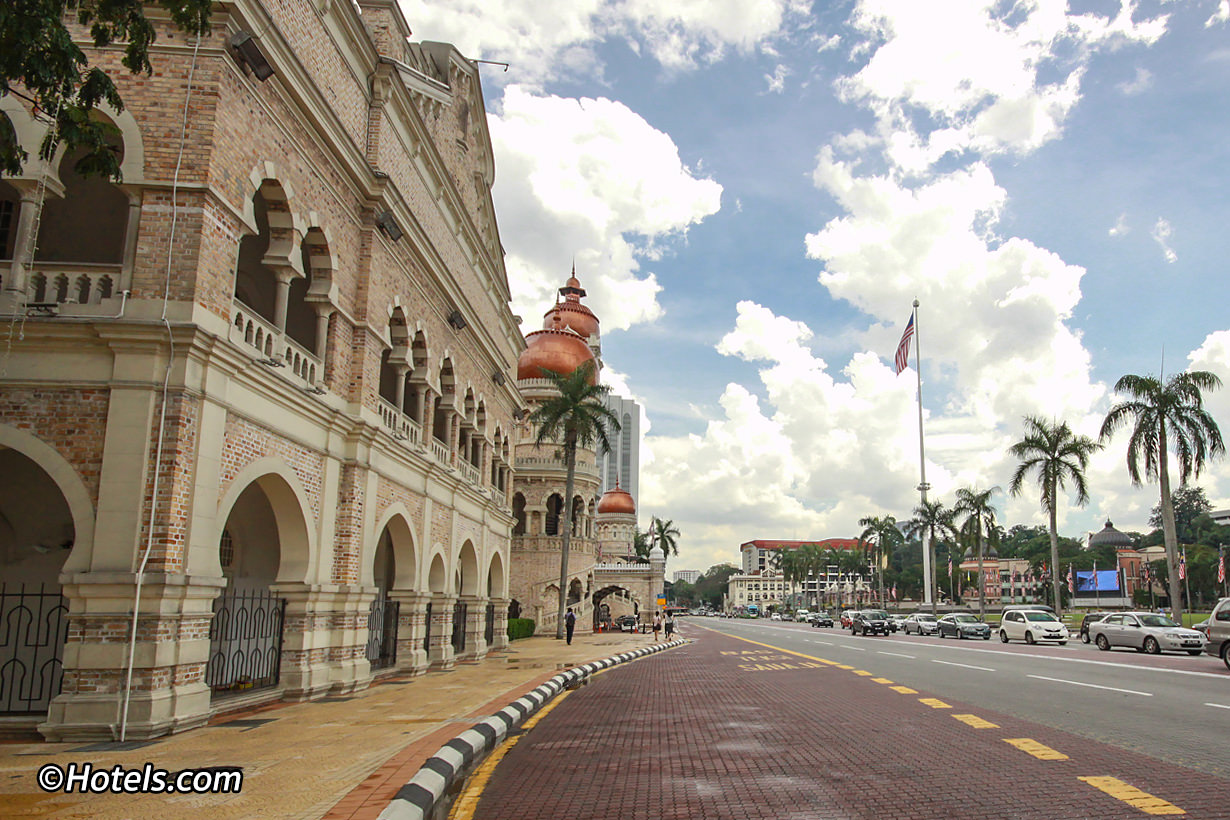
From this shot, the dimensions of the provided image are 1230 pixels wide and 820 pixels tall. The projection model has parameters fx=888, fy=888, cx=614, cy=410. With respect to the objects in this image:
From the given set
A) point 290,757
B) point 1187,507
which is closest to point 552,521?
point 290,757

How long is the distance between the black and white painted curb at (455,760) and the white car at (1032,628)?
26.5 metres

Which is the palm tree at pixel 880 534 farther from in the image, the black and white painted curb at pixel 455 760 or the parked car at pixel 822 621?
the black and white painted curb at pixel 455 760

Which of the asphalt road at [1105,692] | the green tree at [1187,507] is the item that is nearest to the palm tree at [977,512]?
the asphalt road at [1105,692]

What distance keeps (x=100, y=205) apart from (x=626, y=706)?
11681 mm

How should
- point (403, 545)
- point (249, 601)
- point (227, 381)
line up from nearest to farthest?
point (227, 381)
point (249, 601)
point (403, 545)

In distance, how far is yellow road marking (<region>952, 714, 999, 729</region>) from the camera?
10.5 metres

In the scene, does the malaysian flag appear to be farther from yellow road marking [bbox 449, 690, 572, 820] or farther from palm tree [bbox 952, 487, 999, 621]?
yellow road marking [bbox 449, 690, 572, 820]

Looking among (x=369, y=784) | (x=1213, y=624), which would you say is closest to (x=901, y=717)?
(x=369, y=784)

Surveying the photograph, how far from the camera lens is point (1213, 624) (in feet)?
67.3

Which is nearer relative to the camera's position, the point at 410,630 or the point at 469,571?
→ the point at 410,630

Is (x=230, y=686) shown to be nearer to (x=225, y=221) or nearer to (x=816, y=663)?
(x=225, y=221)

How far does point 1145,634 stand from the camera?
28.6 metres

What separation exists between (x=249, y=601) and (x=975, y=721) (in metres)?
12.8

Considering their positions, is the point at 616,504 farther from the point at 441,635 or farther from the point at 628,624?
the point at 441,635
